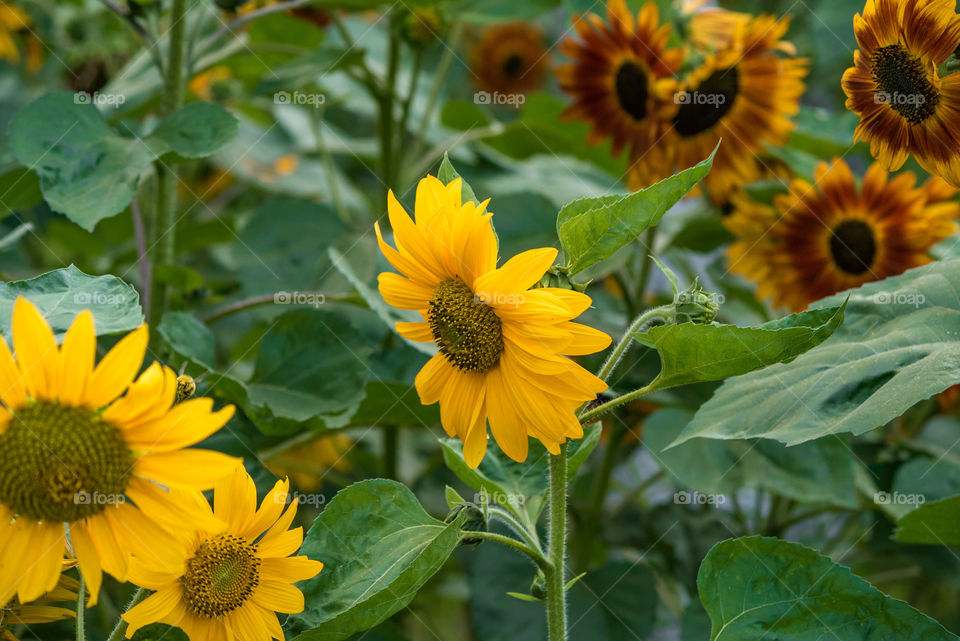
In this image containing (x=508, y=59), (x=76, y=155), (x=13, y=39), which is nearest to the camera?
(x=76, y=155)

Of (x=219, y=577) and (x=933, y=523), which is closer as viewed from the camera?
(x=219, y=577)

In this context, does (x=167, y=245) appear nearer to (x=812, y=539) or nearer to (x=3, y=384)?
(x=3, y=384)

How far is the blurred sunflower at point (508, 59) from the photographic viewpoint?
1.68 metres

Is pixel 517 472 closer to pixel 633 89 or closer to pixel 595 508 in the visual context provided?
pixel 595 508

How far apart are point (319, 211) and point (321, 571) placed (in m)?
0.61

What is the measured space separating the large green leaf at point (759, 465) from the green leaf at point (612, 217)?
34 centimetres

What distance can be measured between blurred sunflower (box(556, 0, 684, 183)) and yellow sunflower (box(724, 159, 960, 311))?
12 centimetres

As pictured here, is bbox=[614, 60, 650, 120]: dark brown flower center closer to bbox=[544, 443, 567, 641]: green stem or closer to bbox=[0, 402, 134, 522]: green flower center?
bbox=[544, 443, 567, 641]: green stem

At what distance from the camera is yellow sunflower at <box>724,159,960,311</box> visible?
0.92m

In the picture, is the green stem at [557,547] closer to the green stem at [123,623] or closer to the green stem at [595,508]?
the green stem at [123,623]

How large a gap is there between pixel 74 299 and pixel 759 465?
0.62 meters

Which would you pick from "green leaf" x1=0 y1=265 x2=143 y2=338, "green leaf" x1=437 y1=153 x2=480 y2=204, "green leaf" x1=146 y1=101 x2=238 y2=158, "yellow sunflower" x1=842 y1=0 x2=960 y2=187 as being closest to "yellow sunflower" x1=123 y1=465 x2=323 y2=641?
"green leaf" x1=0 y1=265 x2=143 y2=338

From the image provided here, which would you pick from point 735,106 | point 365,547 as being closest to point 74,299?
point 365,547

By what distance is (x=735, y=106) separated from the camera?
0.98 m
